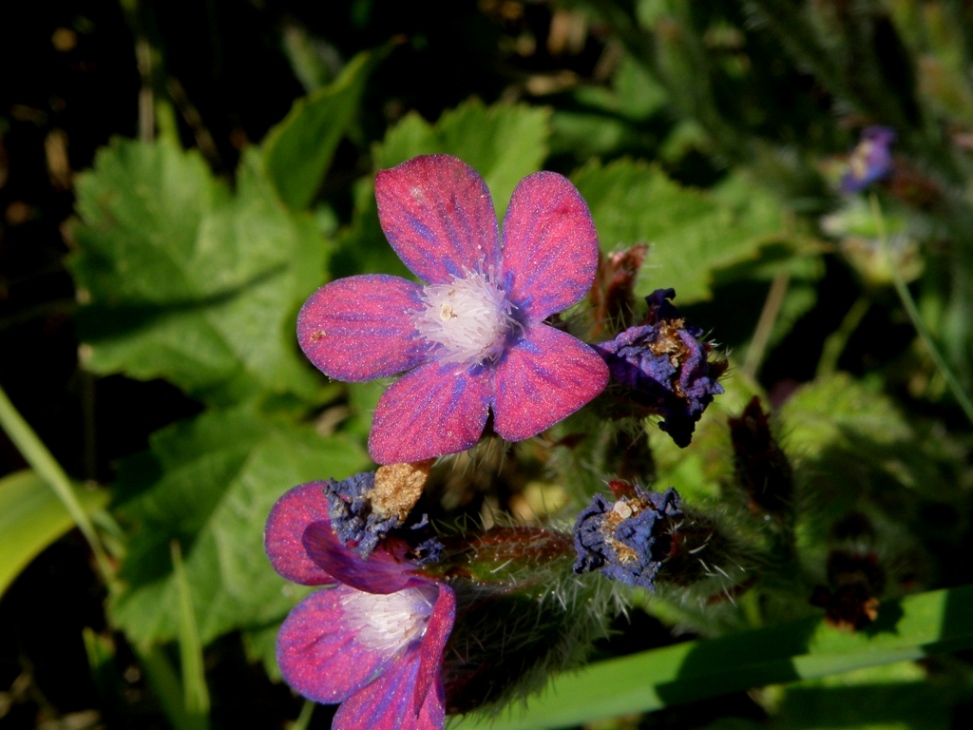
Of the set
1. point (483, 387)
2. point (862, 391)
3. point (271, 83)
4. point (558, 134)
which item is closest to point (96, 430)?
point (271, 83)

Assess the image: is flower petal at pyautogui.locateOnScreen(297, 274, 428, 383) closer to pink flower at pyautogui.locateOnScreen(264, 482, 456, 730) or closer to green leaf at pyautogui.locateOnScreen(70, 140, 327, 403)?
pink flower at pyautogui.locateOnScreen(264, 482, 456, 730)

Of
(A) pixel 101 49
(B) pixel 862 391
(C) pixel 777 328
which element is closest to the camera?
(B) pixel 862 391

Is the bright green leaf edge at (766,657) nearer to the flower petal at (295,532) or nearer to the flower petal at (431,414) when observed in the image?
the flower petal at (295,532)

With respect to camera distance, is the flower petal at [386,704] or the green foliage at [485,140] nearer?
the flower petal at [386,704]

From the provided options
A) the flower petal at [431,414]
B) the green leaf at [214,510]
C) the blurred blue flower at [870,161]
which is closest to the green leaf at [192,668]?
the green leaf at [214,510]

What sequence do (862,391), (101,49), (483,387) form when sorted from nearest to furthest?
1. (483,387)
2. (862,391)
3. (101,49)

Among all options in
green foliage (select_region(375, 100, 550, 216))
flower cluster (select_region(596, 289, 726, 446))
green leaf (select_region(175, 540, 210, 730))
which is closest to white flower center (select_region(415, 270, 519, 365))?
flower cluster (select_region(596, 289, 726, 446))

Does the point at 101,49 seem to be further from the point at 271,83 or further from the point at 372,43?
the point at 372,43
